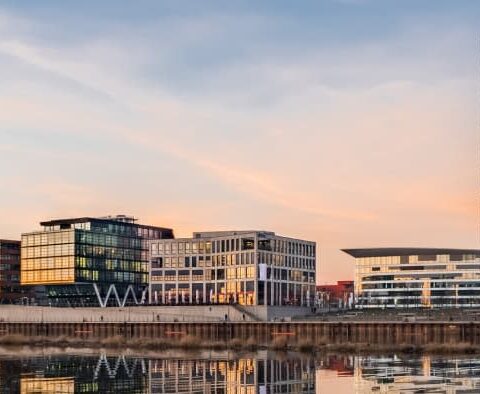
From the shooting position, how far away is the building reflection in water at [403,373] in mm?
59594

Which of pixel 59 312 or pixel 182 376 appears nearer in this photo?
pixel 182 376

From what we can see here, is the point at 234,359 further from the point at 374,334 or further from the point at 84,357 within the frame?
the point at 374,334

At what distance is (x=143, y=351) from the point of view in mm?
112375

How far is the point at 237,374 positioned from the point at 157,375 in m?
6.62

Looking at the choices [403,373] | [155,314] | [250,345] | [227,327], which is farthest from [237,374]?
[155,314]

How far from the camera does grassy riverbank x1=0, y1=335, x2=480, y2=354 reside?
107 m

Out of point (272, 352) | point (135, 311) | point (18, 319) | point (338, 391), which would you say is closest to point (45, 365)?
point (272, 352)

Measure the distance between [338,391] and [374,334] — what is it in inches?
2941

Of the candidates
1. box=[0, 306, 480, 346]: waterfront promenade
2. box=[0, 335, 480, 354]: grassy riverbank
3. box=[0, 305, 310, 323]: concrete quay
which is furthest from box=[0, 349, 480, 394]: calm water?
box=[0, 305, 310, 323]: concrete quay

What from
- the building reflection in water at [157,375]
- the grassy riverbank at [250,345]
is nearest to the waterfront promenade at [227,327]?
the grassy riverbank at [250,345]

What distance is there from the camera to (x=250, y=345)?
4803 inches

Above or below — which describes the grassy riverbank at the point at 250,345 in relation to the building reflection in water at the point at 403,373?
below

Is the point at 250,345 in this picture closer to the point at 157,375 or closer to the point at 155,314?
the point at 157,375

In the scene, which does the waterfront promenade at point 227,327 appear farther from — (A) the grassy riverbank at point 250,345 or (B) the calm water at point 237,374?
(B) the calm water at point 237,374
